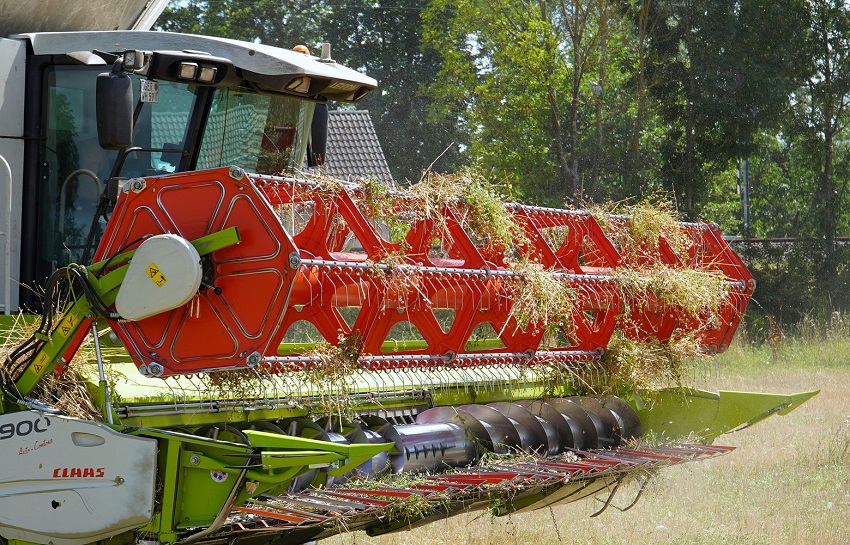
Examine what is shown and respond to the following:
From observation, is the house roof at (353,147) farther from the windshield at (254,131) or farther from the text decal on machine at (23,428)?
the text decal on machine at (23,428)

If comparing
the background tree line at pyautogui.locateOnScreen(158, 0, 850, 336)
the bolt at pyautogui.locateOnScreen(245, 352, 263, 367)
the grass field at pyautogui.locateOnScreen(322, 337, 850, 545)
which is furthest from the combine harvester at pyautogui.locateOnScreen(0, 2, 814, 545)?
the background tree line at pyautogui.locateOnScreen(158, 0, 850, 336)

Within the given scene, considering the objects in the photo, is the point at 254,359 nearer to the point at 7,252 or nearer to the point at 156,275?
the point at 156,275

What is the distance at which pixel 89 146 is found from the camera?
4.44m

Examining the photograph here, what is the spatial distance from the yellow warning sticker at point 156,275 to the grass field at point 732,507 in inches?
60.6

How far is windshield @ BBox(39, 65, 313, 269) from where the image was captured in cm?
442

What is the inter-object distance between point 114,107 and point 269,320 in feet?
3.82

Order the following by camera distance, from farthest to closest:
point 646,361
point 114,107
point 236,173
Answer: point 646,361, point 114,107, point 236,173

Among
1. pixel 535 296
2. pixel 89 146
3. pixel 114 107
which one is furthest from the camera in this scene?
pixel 89 146

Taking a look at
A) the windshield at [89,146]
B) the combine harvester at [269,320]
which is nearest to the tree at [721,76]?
the combine harvester at [269,320]

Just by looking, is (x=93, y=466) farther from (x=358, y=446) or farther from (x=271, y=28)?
→ (x=271, y=28)

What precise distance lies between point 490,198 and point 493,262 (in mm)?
293

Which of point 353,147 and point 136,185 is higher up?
point 136,185

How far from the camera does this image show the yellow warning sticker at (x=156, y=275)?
134 inches

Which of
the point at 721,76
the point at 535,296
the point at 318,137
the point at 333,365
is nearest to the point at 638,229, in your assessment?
the point at 535,296
